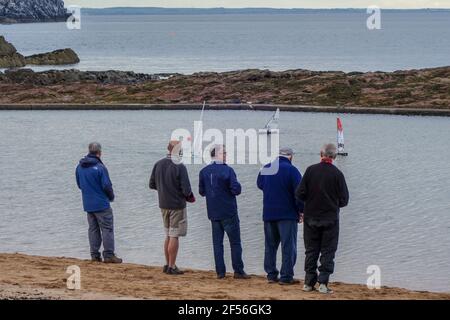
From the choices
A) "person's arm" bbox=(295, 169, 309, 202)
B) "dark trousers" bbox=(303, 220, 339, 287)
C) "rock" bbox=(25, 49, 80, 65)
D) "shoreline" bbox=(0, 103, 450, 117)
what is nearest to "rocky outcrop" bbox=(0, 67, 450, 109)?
"shoreline" bbox=(0, 103, 450, 117)

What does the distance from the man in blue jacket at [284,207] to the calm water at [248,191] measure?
1.56 metres

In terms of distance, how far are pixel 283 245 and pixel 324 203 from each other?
1137 millimetres

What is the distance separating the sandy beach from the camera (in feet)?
39.7

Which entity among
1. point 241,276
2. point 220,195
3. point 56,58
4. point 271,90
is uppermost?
point 56,58

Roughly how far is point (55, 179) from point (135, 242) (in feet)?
26.5

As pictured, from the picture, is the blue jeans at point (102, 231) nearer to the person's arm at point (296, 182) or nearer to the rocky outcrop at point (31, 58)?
the person's arm at point (296, 182)

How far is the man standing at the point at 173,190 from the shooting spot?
46.5ft

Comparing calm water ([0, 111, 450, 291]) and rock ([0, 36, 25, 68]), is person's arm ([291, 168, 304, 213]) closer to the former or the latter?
calm water ([0, 111, 450, 291])

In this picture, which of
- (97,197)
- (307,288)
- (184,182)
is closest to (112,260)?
(97,197)

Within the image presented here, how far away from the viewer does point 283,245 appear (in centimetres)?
1385

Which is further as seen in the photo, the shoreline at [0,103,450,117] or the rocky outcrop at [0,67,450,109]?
the rocky outcrop at [0,67,450,109]

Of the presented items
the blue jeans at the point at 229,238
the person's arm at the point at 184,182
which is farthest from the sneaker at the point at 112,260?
the person's arm at the point at 184,182

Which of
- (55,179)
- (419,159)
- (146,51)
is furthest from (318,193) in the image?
(146,51)

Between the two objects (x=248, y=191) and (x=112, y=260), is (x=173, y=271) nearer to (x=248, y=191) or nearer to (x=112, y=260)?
(x=112, y=260)
